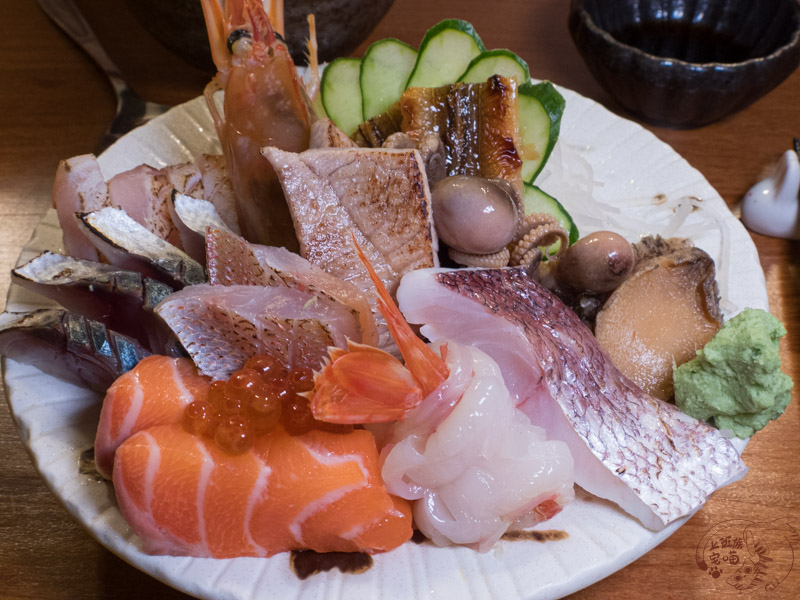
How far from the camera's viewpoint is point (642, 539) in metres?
1.34

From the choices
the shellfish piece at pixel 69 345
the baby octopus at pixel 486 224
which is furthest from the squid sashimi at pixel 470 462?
the shellfish piece at pixel 69 345

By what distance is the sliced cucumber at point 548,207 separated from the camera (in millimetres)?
2072

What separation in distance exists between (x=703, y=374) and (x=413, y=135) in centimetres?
107

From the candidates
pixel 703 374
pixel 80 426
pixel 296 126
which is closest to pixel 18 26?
pixel 296 126

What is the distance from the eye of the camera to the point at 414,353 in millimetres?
1232

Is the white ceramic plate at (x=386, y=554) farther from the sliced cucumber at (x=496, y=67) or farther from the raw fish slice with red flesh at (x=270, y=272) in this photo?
the sliced cucumber at (x=496, y=67)

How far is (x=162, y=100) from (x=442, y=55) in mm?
1430

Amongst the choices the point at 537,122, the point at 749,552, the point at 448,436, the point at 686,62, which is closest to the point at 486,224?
the point at 448,436

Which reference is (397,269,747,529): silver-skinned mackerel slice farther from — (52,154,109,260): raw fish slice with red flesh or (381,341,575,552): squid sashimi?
(52,154,109,260): raw fish slice with red flesh

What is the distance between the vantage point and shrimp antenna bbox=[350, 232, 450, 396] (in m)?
1.19

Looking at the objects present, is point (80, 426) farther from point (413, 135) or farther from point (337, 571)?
point (413, 135)

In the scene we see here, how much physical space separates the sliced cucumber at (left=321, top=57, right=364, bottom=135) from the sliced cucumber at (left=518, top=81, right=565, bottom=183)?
600 millimetres

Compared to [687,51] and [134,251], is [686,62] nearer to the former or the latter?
[687,51]

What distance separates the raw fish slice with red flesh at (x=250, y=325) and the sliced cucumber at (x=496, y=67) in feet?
4.03
